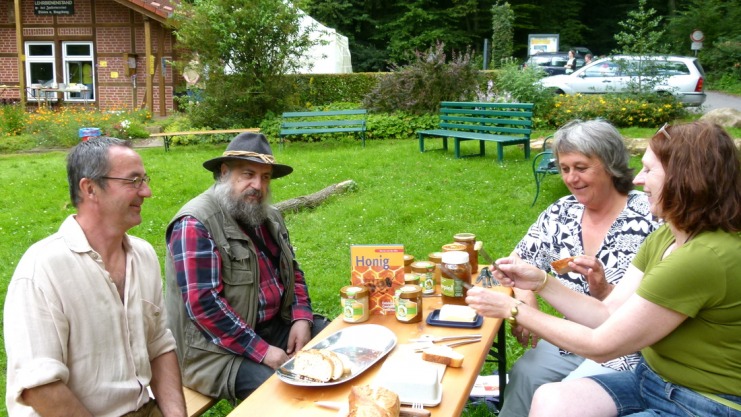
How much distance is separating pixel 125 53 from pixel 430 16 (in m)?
17.0

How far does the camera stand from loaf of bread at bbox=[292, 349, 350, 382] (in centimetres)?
219

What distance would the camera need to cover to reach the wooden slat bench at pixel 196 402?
2.85 metres

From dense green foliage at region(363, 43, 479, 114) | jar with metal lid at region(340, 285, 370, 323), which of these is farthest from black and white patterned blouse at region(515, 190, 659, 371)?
dense green foliage at region(363, 43, 479, 114)

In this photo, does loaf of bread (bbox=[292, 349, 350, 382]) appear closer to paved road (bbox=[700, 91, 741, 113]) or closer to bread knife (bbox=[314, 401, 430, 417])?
bread knife (bbox=[314, 401, 430, 417])

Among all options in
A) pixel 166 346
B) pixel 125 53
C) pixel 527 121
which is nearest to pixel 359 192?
pixel 527 121

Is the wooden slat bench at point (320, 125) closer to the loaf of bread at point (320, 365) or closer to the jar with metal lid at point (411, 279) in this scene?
the jar with metal lid at point (411, 279)

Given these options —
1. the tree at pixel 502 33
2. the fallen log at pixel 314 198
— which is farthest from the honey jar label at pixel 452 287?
the tree at pixel 502 33

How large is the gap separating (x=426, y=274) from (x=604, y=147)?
997mm

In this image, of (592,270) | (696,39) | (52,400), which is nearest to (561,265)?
(592,270)

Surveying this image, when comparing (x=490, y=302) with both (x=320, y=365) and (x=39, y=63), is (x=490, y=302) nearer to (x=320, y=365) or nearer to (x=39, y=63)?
(x=320, y=365)

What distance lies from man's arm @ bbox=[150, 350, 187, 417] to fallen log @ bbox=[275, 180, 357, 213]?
14.8ft

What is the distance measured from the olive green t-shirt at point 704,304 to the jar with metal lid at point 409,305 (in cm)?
92

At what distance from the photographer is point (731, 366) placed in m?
2.02

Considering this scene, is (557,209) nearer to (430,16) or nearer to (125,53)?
(125,53)
